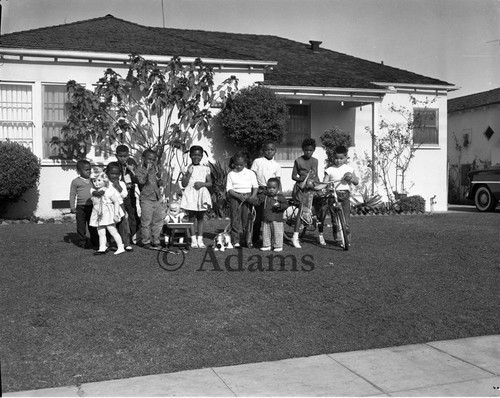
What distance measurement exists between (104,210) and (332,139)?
8858 millimetres

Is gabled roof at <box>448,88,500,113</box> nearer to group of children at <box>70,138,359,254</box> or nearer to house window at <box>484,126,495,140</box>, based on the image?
house window at <box>484,126,495,140</box>

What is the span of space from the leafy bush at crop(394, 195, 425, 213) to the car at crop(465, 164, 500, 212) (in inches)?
96.2

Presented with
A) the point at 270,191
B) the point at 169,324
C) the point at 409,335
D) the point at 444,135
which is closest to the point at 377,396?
the point at 409,335

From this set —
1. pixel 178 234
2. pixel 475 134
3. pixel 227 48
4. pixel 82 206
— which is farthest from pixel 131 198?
pixel 475 134

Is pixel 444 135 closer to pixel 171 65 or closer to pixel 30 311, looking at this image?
pixel 171 65

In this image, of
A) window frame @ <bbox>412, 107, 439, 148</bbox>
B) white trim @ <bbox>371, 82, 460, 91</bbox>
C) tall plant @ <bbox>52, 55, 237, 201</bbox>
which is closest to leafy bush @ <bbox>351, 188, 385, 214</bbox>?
window frame @ <bbox>412, 107, 439, 148</bbox>

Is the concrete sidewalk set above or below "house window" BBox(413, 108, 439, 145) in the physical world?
below

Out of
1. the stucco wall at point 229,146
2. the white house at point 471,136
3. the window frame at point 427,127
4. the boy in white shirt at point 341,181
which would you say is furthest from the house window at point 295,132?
the white house at point 471,136

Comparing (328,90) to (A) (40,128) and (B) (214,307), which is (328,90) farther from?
(B) (214,307)

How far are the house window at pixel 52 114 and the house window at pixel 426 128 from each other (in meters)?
9.88

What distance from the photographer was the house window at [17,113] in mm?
12930

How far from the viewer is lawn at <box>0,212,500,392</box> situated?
5.20 meters

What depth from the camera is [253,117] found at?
13664 millimetres

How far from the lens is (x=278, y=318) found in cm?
614
